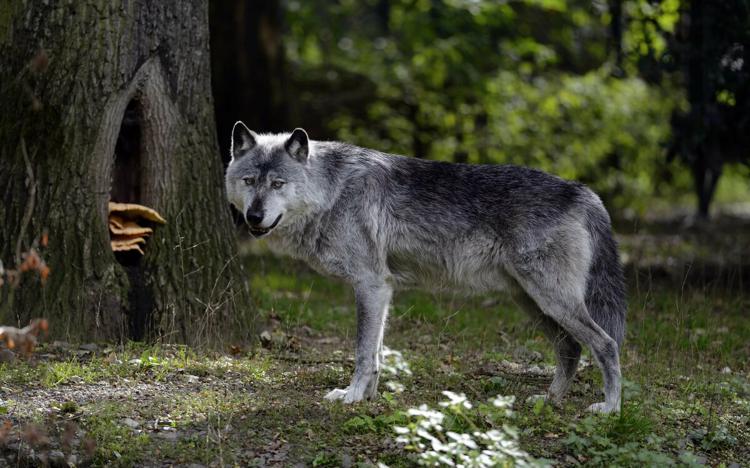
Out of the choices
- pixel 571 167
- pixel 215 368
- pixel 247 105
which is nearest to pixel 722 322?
pixel 215 368

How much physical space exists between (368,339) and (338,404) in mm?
521

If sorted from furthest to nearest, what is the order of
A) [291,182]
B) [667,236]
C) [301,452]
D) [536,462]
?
[667,236]
[291,182]
[301,452]
[536,462]

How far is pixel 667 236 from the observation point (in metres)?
14.6

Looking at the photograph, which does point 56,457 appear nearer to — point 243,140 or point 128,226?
point 128,226

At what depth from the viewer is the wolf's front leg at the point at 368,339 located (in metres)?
5.74

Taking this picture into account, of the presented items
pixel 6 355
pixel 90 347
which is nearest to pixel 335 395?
pixel 90 347

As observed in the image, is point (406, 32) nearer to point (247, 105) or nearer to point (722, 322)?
point (247, 105)

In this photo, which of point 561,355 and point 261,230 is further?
point 561,355

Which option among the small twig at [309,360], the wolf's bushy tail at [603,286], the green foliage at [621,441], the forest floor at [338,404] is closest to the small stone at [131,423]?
the forest floor at [338,404]

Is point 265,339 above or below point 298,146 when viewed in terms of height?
below

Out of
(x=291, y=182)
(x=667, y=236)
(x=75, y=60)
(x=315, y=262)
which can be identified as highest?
(x=75, y=60)

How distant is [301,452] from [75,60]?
134 inches

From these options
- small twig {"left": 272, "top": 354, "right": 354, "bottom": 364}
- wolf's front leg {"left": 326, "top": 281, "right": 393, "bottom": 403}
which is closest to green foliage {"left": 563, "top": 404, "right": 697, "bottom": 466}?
wolf's front leg {"left": 326, "top": 281, "right": 393, "bottom": 403}

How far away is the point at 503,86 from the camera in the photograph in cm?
1681
